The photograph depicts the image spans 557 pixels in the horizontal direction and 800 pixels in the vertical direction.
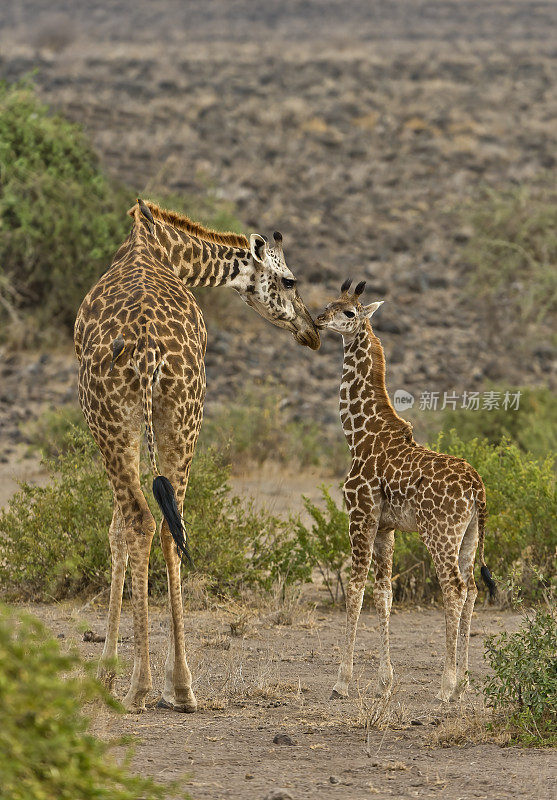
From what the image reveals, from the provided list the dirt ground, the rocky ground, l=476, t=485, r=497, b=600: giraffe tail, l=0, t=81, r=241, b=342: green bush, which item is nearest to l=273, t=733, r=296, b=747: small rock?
the dirt ground

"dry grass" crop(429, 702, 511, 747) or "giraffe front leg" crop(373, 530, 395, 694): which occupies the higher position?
"giraffe front leg" crop(373, 530, 395, 694)

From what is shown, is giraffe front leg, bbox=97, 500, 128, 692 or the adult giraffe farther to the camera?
giraffe front leg, bbox=97, 500, 128, 692

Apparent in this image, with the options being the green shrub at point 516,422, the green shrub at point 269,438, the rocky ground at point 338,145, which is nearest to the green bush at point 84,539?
the green shrub at point 269,438

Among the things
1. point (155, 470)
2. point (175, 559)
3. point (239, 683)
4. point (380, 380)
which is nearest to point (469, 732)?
point (239, 683)

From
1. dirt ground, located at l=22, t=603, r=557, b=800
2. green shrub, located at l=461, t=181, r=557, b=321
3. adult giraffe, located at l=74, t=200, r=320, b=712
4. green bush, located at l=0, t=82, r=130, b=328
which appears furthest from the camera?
green shrub, located at l=461, t=181, r=557, b=321

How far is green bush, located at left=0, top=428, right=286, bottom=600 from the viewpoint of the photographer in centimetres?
962

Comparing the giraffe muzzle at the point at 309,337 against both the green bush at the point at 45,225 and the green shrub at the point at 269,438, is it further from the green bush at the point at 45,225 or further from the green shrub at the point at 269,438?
the green bush at the point at 45,225

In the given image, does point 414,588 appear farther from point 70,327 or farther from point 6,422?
point 70,327

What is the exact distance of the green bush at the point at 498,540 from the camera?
396 inches

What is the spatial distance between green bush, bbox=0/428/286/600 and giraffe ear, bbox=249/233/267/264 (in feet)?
7.94

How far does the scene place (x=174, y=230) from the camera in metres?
8.02

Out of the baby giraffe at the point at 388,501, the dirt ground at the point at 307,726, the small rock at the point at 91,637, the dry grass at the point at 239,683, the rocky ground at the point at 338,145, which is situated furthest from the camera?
the rocky ground at the point at 338,145

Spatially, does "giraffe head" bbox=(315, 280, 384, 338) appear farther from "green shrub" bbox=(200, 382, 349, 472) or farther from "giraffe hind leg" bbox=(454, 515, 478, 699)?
"green shrub" bbox=(200, 382, 349, 472)

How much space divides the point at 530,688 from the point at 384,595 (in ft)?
3.97
